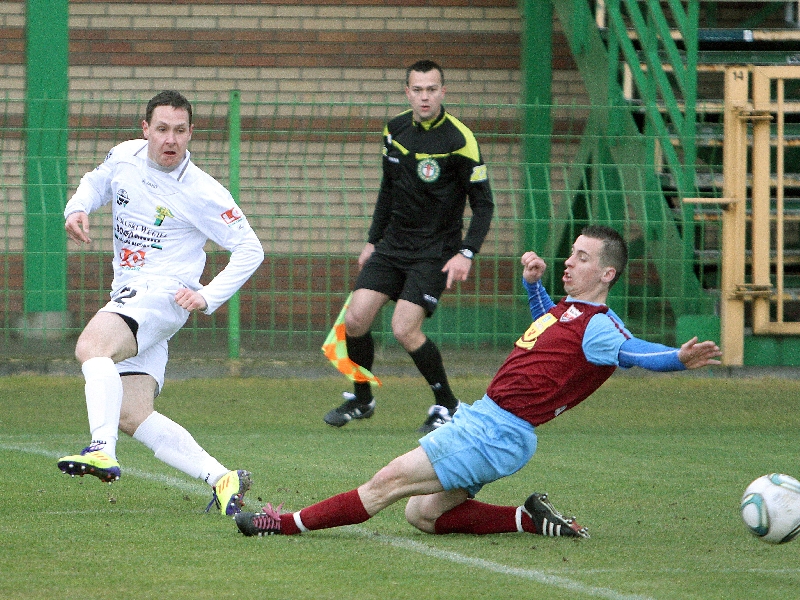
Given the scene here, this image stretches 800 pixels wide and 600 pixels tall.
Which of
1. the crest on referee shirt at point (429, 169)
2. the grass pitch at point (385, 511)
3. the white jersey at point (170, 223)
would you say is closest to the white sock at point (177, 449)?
the grass pitch at point (385, 511)

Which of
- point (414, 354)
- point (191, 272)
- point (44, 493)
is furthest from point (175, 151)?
point (414, 354)

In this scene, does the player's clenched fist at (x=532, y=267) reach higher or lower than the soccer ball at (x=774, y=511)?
higher

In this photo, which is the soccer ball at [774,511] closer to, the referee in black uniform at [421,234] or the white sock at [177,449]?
the white sock at [177,449]

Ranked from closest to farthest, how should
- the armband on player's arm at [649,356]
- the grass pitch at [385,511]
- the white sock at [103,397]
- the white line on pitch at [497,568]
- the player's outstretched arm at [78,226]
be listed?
the white line on pitch at [497,568] → the grass pitch at [385,511] → the armband on player's arm at [649,356] → the white sock at [103,397] → the player's outstretched arm at [78,226]

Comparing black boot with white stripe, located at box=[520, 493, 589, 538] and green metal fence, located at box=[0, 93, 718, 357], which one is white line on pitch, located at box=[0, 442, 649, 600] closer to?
black boot with white stripe, located at box=[520, 493, 589, 538]

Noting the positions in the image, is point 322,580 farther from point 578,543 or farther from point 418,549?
point 578,543

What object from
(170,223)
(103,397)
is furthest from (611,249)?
(103,397)

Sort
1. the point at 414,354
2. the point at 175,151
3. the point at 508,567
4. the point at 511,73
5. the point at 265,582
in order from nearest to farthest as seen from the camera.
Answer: the point at 265,582
the point at 508,567
the point at 175,151
the point at 414,354
the point at 511,73

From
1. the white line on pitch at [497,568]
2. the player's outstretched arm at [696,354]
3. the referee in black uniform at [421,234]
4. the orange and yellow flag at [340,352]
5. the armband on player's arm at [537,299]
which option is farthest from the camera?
the orange and yellow flag at [340,352]

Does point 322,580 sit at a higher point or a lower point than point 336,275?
lower

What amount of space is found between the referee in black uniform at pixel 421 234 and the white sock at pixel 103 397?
2.99m

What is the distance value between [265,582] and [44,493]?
2.10 metres

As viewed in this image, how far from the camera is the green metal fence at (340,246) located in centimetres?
1078

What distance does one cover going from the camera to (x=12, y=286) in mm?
11367
